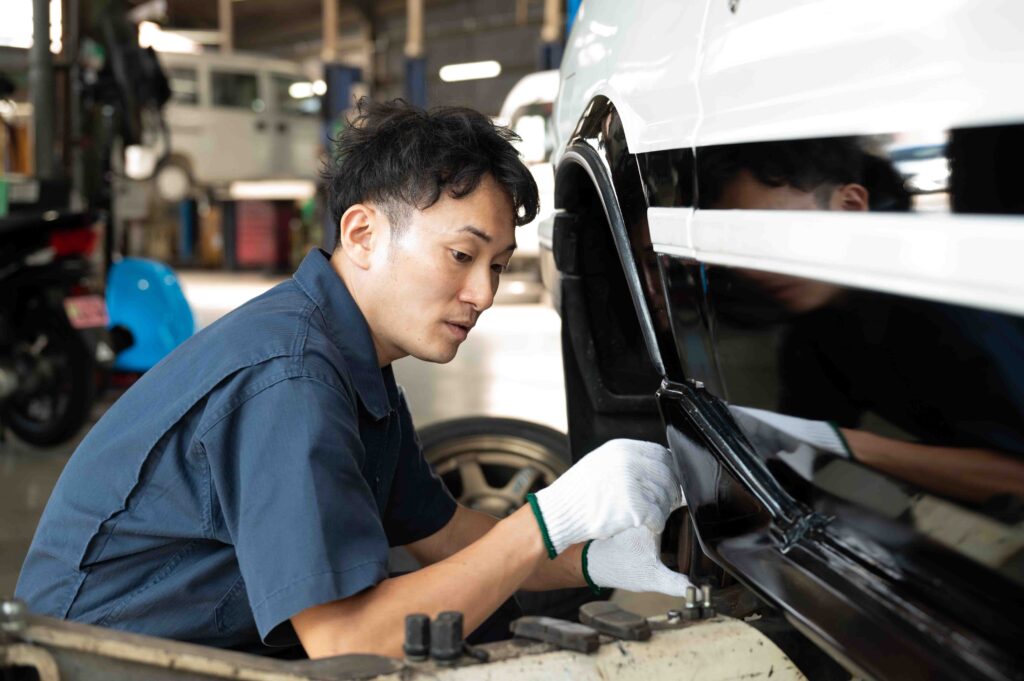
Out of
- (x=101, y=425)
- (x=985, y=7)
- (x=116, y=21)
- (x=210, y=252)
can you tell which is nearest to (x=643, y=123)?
(x=985, y=7)

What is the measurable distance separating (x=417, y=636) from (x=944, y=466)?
0.53 m

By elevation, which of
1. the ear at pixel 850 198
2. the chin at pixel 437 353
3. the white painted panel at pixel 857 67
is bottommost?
the chin at pixel 437 353

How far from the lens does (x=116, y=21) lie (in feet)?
17.3

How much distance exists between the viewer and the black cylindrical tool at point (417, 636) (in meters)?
1.09

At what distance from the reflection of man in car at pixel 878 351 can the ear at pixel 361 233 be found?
45cm

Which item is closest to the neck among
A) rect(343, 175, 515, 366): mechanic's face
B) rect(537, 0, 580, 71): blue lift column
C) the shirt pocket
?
rect(343, 175, 515, 366): mechanic's face

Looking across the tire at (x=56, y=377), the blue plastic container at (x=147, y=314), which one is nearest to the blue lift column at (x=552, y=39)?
the blue plastic container at (x=147, y=314)

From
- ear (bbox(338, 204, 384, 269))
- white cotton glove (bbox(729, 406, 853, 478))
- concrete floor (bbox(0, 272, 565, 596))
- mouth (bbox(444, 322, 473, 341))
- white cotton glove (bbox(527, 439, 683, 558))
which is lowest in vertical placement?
concrete floor (bbox(0, 272, 565, 596))

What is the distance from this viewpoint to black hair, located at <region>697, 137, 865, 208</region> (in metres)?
1.01

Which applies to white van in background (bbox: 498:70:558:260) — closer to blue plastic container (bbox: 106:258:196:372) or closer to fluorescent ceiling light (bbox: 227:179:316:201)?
blue plastic container (bbox: 106:258:196:372)

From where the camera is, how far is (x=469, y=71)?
65.0ft

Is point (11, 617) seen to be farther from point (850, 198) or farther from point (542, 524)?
point (850, 198)

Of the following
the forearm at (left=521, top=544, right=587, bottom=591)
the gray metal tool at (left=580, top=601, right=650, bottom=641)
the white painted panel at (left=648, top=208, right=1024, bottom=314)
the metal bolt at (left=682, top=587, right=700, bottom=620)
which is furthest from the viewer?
the forearm at (left=521, top=544, right=587, bottom=591)

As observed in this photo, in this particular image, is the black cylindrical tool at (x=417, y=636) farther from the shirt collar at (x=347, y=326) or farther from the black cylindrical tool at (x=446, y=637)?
the shirt collar at (x=347, y=326)
